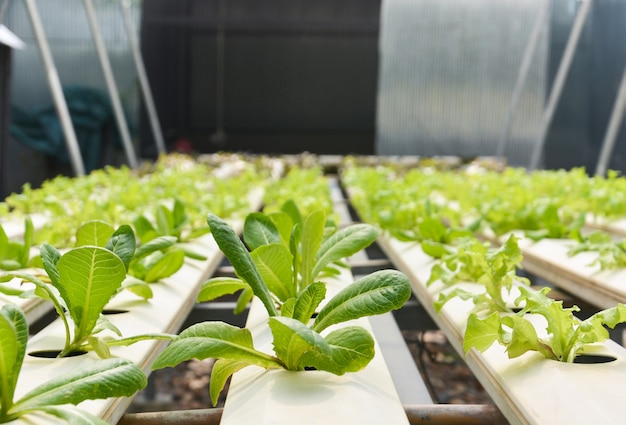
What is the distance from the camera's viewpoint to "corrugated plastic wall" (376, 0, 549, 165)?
11102 millimetres

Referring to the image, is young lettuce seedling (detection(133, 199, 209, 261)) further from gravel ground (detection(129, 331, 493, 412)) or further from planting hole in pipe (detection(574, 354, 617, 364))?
planting hole in pipe (detection(574, 354, 617, 364))

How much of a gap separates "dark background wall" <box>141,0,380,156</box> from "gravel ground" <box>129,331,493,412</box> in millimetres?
9542

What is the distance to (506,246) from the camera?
1242mm

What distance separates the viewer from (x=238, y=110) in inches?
504

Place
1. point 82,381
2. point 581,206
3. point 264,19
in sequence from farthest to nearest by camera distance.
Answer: point 264,19, point 581,206, point 82,381

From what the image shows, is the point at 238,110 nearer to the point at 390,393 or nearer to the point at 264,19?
the point at 264,19

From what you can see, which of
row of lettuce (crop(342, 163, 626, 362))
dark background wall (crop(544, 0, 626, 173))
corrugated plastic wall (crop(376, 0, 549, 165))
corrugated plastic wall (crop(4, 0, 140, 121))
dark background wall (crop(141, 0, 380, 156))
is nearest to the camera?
row of lettuce (crop(342, 163, 626, 362))

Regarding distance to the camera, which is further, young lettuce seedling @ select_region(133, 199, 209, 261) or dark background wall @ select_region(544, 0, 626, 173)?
dark background wall @ select_region(544, 0, 626, 173)

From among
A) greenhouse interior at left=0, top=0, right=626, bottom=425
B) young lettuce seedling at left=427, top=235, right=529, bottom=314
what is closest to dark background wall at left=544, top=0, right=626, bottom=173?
greenhouse interior at left=0, top=0, right=626, bottom=425

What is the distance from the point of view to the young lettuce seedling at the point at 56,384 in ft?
2.53

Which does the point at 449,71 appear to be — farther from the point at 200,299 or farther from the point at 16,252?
the point at 200,299

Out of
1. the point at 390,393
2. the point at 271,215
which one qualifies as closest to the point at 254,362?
the point at 390,393

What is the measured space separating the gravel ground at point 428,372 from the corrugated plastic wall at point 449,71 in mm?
8245

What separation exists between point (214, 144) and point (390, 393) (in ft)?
39.2
